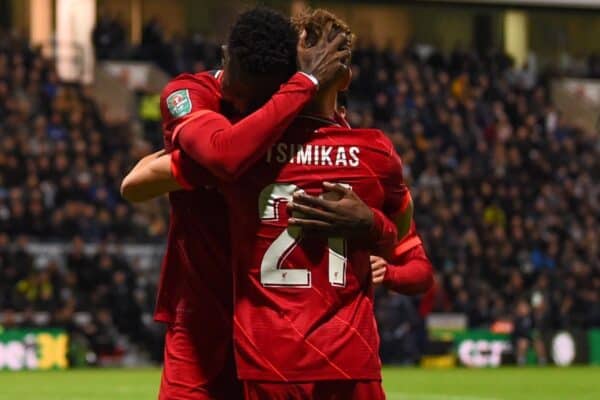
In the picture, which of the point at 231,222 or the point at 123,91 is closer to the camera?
the point at 231,222

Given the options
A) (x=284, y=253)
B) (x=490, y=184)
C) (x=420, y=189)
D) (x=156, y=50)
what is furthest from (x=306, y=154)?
(x=156, y=50)

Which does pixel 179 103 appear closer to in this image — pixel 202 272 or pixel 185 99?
pixel 185 99

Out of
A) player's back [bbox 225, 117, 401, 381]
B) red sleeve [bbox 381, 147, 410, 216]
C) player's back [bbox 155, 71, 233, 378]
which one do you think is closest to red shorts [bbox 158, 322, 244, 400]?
player's back [bbox 155, 71, 233, 378]

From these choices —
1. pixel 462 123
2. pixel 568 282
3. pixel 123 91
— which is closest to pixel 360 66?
pixel 462 123

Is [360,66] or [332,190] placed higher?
[332,190]

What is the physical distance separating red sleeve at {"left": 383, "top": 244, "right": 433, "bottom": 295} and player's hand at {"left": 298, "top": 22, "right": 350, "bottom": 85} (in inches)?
34.5

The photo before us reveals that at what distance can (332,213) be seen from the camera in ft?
15.0

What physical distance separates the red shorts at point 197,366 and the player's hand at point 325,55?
1043 millimetres

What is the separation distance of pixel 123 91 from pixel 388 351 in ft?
30.4

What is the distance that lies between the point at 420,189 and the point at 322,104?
24791 mm

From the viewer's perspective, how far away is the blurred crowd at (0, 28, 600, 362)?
77.2 ft

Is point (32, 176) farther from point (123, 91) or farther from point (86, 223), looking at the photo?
point (123, 91)

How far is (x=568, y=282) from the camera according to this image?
2812cm

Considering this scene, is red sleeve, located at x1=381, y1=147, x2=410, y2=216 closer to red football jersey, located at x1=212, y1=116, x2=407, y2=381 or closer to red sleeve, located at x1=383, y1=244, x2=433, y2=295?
red football jersey, located at x1=212, y1=116, x2=407, y2=381
